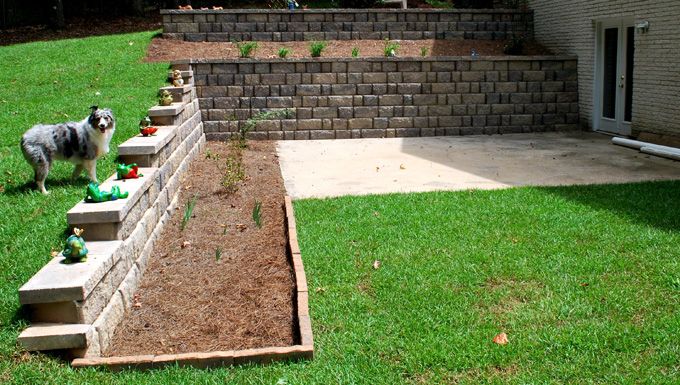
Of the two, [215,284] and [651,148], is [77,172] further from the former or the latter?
[651,148]

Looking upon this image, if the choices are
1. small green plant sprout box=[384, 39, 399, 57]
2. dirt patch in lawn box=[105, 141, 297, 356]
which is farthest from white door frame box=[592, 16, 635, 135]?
dirt patch in lawn box=[105, 141, 297, 356]

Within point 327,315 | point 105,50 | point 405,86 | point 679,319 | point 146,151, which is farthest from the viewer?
point 105,50

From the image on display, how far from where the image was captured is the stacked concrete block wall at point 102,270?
3834 millimetres

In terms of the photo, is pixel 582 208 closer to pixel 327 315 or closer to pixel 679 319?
pixel 679 319

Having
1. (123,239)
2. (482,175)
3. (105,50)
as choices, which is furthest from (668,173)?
(105,50)

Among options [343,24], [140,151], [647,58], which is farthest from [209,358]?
[343,24]

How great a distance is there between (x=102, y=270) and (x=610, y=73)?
1175 centimetres

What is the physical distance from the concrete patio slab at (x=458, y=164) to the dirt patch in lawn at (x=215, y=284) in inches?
49.6

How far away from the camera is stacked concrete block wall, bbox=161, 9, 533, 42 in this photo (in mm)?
16281

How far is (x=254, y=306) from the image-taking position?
4.98 m

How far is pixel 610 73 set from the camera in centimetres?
1344

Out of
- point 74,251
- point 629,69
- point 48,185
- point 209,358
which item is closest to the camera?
point 209,358

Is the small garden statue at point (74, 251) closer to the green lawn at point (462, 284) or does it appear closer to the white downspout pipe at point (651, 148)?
the green lawn at point (462, 284)

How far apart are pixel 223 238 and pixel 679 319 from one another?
3.92 metres
